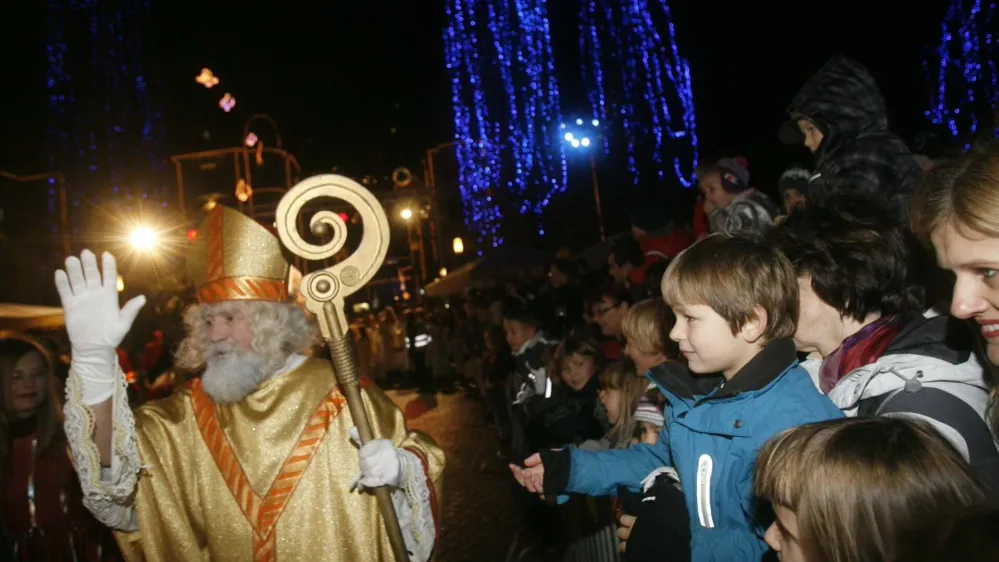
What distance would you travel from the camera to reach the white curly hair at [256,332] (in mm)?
3291

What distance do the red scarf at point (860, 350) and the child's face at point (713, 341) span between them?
17.0 inches

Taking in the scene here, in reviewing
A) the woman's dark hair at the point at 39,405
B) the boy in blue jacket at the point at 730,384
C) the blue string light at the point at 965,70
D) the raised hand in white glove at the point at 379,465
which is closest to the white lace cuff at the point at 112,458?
the raised hand in white glove at the point at 379,465

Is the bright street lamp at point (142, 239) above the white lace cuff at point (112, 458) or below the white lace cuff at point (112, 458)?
above

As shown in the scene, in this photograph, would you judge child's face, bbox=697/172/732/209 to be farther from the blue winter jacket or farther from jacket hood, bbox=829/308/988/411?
the blue winter jacket

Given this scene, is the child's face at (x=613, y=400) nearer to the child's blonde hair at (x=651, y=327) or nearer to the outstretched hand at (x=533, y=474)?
the child's blonde hair at (x=651, y=327)

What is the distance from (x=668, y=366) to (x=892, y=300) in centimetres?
89

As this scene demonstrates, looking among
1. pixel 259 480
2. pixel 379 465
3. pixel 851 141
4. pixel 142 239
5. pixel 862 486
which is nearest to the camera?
pixel 862 486

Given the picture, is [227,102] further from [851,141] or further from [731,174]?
[851,141]

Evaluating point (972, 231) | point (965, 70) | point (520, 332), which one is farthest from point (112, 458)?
point (965, 70)

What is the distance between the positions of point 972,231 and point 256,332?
2.89 metres

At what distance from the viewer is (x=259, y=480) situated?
307 cm

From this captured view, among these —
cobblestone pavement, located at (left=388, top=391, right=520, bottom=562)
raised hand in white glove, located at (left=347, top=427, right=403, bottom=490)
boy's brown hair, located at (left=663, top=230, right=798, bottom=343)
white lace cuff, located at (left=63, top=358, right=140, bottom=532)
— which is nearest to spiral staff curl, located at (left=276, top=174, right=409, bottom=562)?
raised hand in white glove, located at (left=347, top=427, right=403, bottom=490)

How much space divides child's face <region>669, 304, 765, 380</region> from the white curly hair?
198 centimetres

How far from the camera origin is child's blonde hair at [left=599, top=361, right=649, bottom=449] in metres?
3.87
